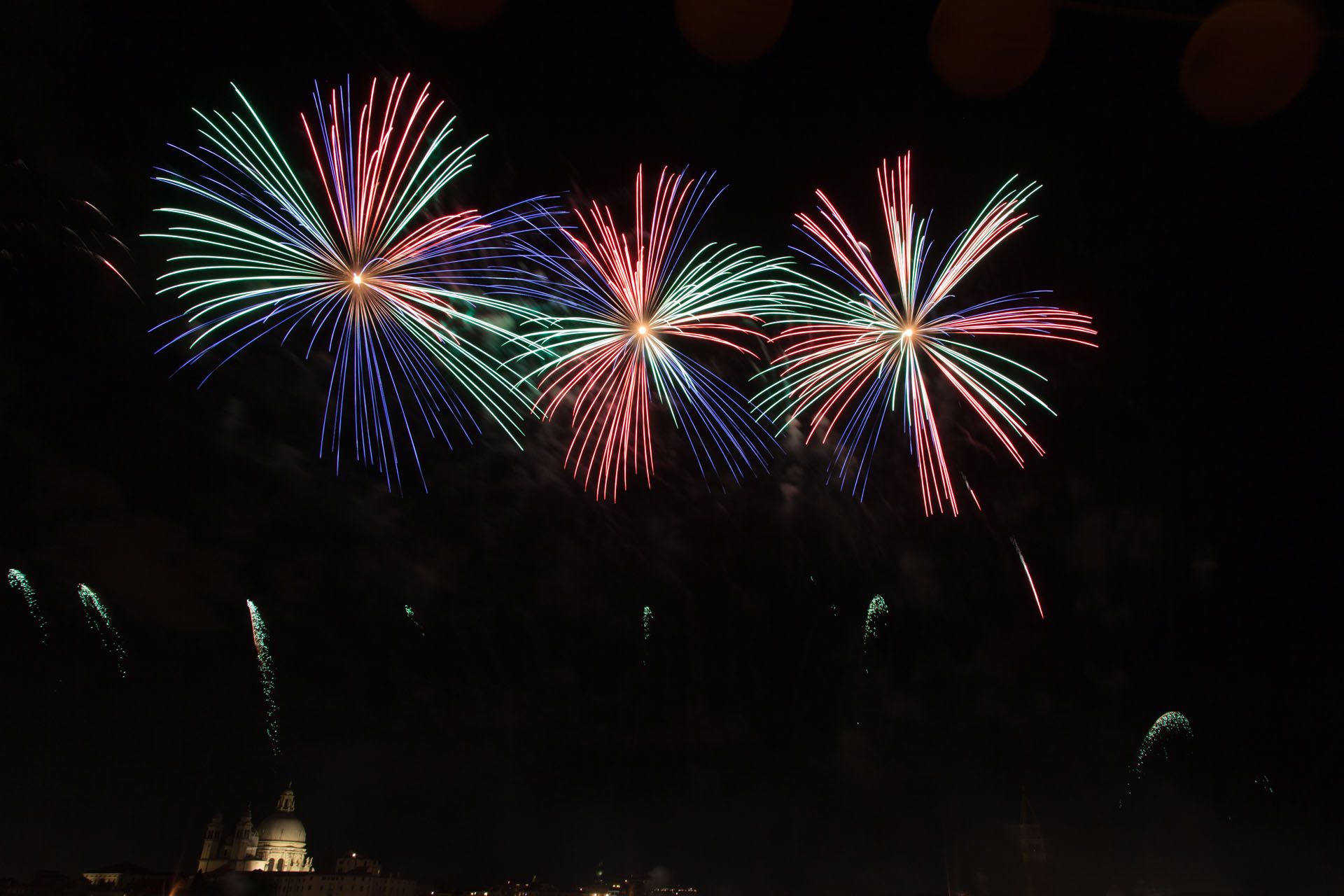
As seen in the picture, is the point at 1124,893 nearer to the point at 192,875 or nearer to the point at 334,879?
the point at 334,879

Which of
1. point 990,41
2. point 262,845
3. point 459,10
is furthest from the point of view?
point 262,845

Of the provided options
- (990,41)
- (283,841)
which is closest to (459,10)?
(990,41)

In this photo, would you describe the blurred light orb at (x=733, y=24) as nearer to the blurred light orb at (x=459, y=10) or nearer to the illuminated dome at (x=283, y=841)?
the blurred light orb at (x=459, y=10)

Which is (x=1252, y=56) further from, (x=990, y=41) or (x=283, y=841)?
(x=283, y=841)

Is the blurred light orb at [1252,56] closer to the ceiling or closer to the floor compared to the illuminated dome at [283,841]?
closer to the floor

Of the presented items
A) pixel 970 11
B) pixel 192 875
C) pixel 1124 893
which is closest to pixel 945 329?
pixel 970 11

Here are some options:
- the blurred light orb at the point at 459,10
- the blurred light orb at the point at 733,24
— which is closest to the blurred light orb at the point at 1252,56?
the blurred light orb at the point at 733,24

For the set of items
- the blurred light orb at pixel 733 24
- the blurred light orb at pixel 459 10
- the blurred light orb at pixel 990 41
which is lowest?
the blurred light orb at pixel 990 41

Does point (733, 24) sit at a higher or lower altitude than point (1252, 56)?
higher
